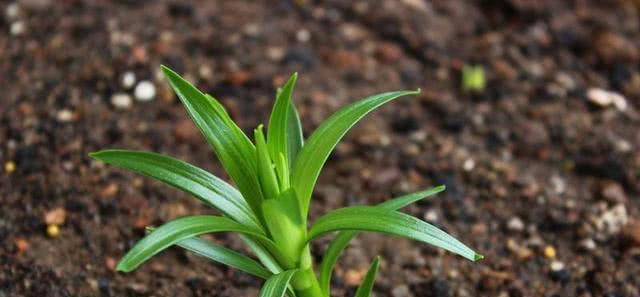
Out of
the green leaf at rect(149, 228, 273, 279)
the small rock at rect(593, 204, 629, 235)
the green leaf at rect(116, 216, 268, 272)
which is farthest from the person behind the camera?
the small rock at rect(593, 204, 629, 235)

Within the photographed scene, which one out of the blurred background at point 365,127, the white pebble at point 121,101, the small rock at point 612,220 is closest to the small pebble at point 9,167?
the blurred background at point 365,127

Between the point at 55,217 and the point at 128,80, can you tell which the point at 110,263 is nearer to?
the point at 55,217

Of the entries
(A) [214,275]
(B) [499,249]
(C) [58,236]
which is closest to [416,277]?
(B) [499,249]

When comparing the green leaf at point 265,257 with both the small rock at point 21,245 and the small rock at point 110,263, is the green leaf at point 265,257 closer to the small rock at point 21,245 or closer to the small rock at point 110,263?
the small rock at point 110,263

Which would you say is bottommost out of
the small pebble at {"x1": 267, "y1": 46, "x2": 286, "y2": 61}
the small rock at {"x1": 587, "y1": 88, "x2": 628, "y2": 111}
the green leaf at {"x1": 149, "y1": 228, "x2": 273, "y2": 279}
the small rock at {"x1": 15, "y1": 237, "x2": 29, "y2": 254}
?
the small rock at {"x1": 15, "y1": 237, "x2": 29, "y2": 254}

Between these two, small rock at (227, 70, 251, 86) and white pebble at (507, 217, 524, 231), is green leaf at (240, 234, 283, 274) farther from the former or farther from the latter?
small rock at (227, 70, 251, 86)

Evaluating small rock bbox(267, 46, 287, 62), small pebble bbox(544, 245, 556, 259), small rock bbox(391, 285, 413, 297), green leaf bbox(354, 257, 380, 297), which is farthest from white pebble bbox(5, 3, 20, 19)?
small pebble bbox(544, 245, 556, 259)

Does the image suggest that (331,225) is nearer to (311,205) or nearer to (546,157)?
(311,205)
